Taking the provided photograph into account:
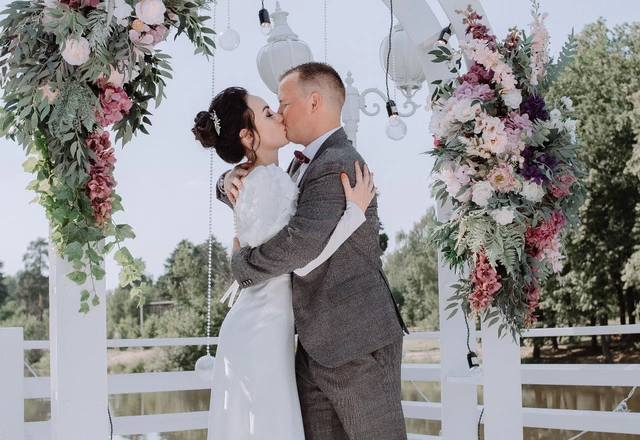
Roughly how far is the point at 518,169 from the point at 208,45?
1345 mm

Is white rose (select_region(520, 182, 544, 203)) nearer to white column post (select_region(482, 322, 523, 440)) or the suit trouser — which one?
white column post (select_region(482, 322, 523, 440))

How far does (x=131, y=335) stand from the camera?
18.5 meters

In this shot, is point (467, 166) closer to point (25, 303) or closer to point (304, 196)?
point (304, 196)

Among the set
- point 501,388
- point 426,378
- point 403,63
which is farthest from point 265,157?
point 426,378

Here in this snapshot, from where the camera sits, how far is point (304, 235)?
2299mm

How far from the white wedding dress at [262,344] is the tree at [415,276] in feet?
52.3

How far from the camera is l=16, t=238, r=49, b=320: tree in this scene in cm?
1998

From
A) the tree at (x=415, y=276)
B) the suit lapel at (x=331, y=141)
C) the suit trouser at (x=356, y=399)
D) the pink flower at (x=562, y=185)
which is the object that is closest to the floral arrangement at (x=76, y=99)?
the suit lapel at (x=331, y=141)

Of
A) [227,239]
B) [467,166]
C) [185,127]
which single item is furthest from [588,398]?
[467,166]

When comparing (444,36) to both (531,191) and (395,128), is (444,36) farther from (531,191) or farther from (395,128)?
(395,128)

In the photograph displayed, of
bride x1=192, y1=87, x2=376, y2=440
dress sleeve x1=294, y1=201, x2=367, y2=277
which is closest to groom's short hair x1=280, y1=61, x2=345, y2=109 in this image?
A: bride x1=192, y1=87, x2=376, y2=440

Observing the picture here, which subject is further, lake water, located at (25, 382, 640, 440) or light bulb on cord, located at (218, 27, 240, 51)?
lake water, located at (25, 382, 640, 440)

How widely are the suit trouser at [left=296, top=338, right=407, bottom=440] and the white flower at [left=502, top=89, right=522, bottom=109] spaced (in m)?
1.14

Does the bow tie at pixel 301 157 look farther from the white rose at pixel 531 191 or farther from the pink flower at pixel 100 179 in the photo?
the white rose at pixel 531 191
